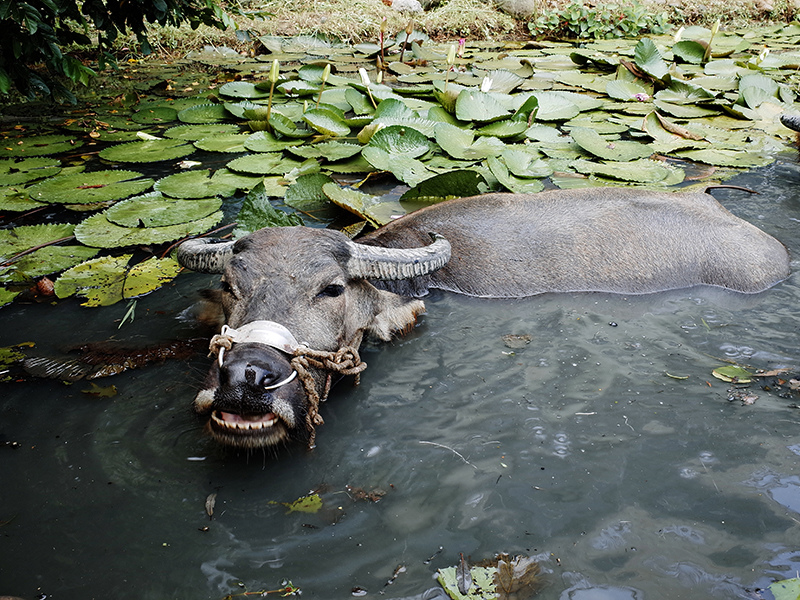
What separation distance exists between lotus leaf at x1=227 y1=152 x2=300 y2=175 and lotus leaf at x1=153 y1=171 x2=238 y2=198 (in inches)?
10.9

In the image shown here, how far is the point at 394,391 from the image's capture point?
2953 mm

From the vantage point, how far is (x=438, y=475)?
93.7 inches

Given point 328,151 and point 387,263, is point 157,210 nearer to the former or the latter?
point 328,151

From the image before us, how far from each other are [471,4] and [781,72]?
7.52 m

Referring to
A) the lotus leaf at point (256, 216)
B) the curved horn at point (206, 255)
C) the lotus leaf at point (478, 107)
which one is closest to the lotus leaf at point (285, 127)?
the lotus leaf at point (478, 107)

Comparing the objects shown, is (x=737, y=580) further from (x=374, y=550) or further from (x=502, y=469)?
(x=374, y=550)

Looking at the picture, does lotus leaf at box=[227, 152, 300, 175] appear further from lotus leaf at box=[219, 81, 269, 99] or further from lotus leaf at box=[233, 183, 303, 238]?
lotus leaf at box=[219, 81, 269, 99]

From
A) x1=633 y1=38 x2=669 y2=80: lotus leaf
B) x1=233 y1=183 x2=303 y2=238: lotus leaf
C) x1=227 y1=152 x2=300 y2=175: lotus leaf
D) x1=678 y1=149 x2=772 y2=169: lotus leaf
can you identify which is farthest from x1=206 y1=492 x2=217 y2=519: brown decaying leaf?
x1=633 y1=38 x2=669 y2=80: lotus leaf

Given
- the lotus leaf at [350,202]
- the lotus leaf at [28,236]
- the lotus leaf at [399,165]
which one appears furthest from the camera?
the lotus leaf at [399,165]

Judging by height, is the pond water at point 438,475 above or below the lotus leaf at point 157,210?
below

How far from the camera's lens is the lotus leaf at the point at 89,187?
471 cm

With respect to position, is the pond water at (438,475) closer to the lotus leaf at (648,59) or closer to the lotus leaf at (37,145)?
the lotus leaf at (37,145)

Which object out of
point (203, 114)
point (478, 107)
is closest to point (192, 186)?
point (203, 114)

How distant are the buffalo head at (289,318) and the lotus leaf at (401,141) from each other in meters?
2.16
